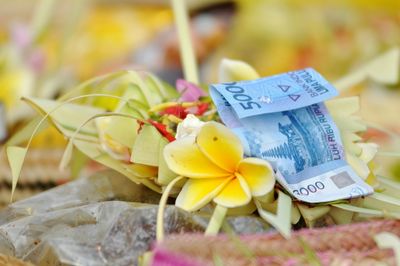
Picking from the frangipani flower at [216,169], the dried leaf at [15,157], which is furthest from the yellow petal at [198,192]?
the dried leaf at [15,157]

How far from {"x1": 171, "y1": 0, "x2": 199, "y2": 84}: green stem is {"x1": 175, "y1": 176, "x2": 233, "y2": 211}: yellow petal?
182 millimetres

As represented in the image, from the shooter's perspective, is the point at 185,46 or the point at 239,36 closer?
the point at 185,46

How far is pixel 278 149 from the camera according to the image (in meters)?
0.39

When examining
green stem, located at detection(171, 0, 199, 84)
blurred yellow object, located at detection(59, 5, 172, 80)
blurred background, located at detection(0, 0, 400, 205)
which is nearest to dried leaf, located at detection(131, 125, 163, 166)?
green stem, located at detection(171, 0, 199, 84)

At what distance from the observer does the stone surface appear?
0.35m

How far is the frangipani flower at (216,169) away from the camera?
1.18 feet

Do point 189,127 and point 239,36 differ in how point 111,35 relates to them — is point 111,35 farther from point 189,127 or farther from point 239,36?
point 189,127

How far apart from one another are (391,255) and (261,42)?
955 mm

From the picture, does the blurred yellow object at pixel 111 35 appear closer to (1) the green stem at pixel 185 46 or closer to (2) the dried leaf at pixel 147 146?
(1) the green stem at pixel 185 46

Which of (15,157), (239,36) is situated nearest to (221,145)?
(15,157)

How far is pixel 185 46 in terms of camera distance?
557mm

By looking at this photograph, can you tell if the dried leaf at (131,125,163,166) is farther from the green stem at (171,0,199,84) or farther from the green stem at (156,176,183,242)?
the green stem at (171,0,199,84)

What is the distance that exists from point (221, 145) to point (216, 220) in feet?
0.13

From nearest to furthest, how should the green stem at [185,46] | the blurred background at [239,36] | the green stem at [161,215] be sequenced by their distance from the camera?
the green stem at [161,215], the green stem at [185,46], the blurred background at [239,36]
